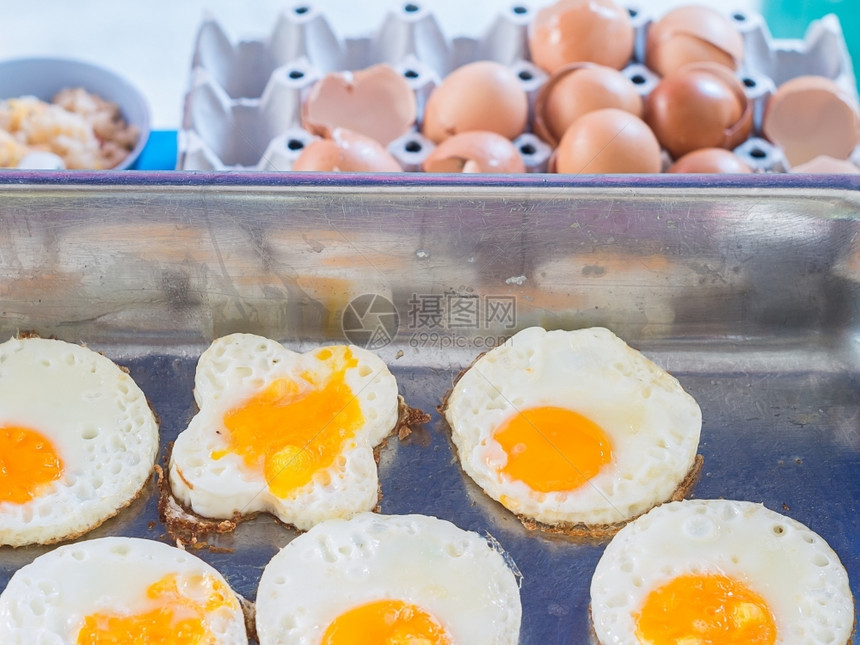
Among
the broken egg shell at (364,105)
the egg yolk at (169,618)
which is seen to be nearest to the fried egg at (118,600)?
the egg yolk at (169,618)

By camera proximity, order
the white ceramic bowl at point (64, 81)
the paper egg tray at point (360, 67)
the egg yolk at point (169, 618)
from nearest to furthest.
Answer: the egg yolk at point (169, 618)
the paper egg tray at point (360, 67)
the white ceramic bowl at point (64, 81)

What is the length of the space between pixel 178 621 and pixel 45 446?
574mm

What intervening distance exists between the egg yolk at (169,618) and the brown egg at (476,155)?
4.77 ft

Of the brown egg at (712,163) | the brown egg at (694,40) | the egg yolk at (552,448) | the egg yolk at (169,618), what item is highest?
the brown egg at (694,40)

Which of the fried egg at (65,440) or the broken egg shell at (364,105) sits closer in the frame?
the fried egg at (65,440)

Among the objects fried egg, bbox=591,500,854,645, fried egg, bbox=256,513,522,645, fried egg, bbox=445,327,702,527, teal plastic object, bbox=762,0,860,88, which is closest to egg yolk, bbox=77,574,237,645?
fried egg, bbox=256,513,522,645

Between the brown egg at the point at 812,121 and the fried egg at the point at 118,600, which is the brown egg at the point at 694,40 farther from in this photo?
the fried egg at the point at 118,600

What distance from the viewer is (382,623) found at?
1.92 meters

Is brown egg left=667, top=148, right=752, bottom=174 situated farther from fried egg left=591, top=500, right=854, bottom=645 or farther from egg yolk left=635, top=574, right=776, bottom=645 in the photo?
egg yolk left=635, top=574, right=776, bottom=645

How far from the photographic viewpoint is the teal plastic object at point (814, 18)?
3.93 m

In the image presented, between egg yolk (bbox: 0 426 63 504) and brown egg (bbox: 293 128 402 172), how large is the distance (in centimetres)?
110

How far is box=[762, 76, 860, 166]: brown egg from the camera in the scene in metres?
3.11

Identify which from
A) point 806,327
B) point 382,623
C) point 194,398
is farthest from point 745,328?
point 194,398

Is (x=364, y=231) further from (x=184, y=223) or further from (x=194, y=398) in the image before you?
(x=194, y=398)
